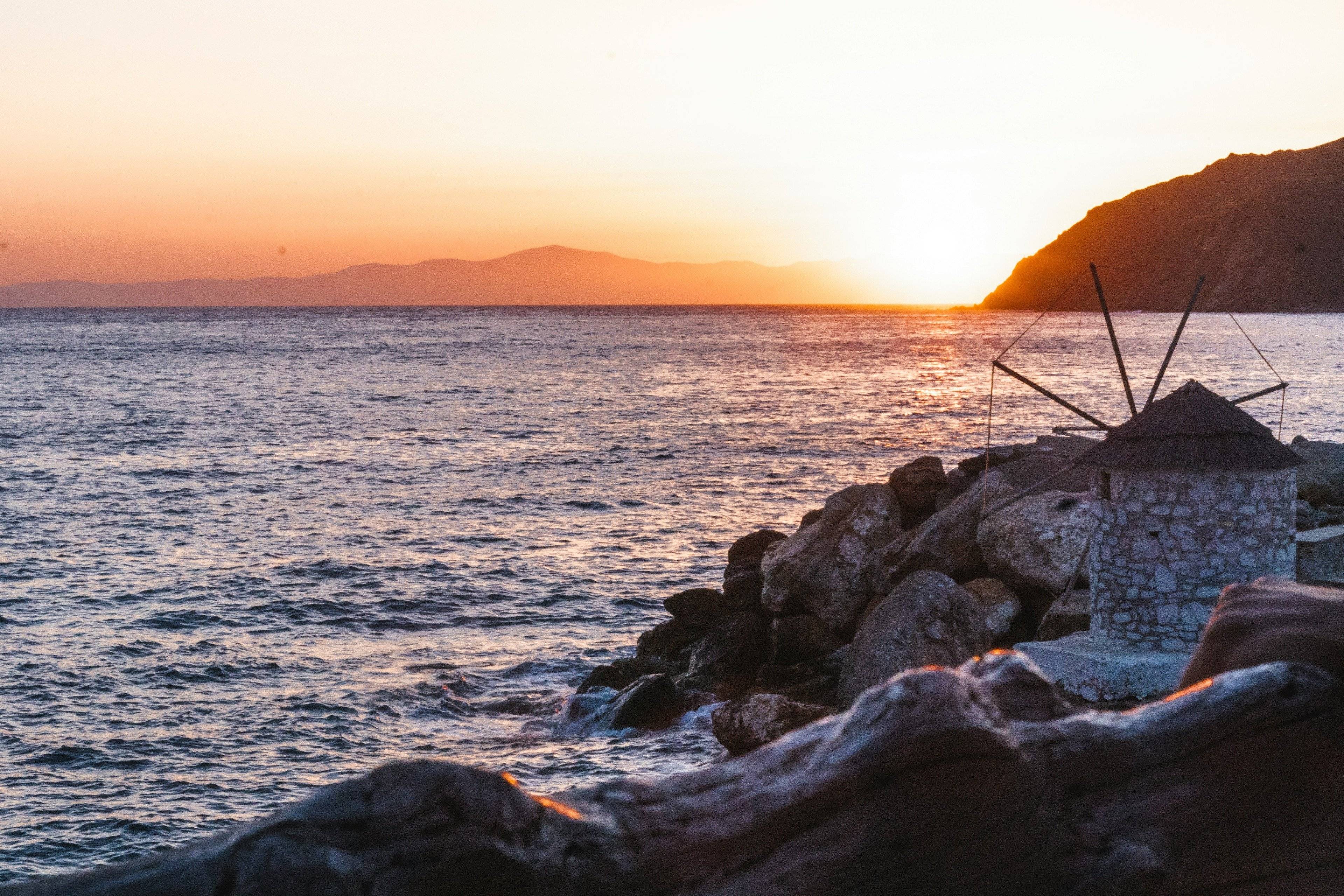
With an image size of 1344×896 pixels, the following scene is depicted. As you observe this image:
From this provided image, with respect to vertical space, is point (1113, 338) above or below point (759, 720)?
above

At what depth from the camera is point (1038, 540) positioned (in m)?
17.4

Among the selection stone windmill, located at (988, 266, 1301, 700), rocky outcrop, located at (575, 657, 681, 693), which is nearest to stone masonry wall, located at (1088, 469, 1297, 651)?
stone windmill, located at (988, 266, 1301, 700)

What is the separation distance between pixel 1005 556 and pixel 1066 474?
2960 mm

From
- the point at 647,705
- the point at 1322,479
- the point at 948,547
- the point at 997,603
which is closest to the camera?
the point at 997,603

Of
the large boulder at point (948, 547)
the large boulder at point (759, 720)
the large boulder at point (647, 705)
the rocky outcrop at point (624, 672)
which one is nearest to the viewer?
the large boulder at point (759, 720)

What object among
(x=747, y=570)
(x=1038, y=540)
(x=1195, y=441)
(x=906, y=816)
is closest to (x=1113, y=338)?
(x=1038, y=540)

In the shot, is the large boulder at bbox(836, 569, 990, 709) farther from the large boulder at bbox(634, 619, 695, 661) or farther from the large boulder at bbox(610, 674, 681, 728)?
the large boulder at bbox(634, 619, 695, 661)

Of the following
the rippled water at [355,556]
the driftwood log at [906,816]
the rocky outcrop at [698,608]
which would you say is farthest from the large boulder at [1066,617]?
the driftwood log at [906,816]

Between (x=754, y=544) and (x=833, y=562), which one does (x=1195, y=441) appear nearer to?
(x=833, y=562)

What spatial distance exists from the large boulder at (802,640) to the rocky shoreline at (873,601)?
0.02 meters

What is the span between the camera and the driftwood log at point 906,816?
2072 mm

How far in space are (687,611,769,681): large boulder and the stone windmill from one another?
22.9 ft

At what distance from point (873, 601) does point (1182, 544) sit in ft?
21.1

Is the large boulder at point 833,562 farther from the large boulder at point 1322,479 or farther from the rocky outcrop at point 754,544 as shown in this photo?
the large boulder at point 1322,479
